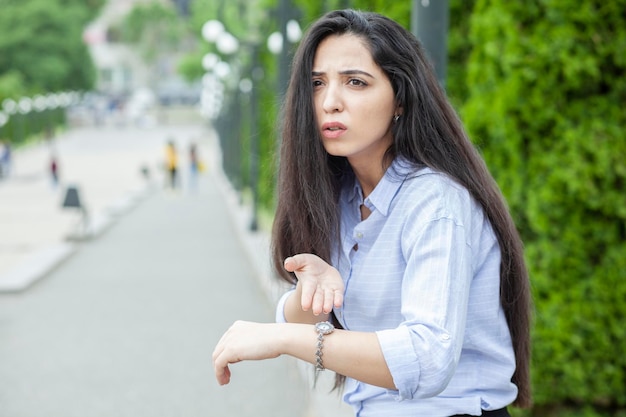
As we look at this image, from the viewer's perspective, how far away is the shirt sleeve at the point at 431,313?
1.71 metres

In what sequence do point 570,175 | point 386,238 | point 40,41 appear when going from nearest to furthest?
point 386,238 < point 570,175 < point 40,41

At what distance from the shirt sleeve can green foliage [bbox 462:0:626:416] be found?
10.5 ft

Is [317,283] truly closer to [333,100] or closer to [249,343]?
[249,343]

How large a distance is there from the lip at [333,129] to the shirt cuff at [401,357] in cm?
48

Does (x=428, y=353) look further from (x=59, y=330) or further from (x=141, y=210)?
(x=141, y=210)

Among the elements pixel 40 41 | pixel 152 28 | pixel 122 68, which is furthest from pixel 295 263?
pixel 122 68

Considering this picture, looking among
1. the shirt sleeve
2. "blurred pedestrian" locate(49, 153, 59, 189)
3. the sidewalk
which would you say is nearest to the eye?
the shirt sleeve

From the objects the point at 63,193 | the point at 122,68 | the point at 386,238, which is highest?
the point at 386,238

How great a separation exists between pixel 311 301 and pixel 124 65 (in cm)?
11622

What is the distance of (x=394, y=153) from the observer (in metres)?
2.07

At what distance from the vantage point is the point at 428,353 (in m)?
1.71

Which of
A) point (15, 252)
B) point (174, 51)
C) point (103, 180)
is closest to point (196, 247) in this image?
point (15, 252)

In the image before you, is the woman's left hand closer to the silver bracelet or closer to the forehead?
the silver bracelet

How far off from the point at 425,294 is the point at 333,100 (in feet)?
1.56
